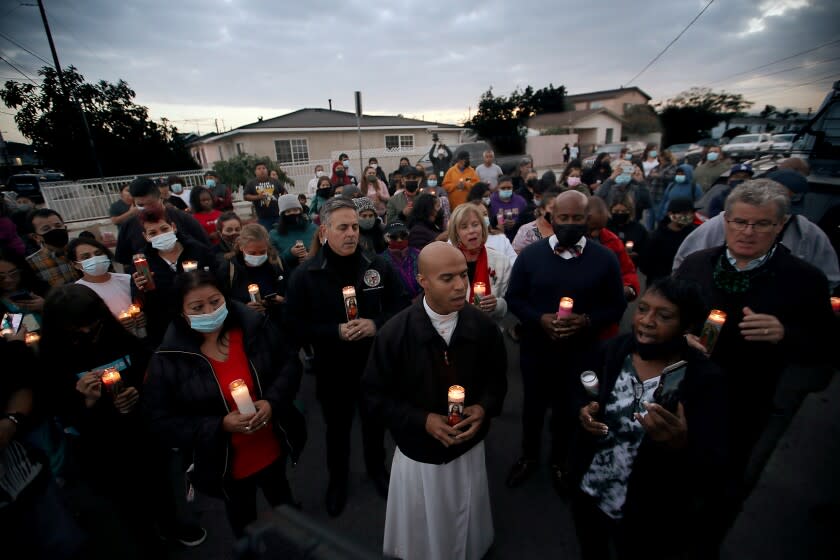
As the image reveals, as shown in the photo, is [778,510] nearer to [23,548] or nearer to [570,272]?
[570,272]

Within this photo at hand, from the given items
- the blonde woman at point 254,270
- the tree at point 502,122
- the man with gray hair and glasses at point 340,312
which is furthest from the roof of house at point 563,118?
the man with gray hair and glasses at point 340,312

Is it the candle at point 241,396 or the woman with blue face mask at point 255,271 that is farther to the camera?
the woman with blue face mask at point 255,271

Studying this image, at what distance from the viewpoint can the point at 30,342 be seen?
264 centimetres

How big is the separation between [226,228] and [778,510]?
6.10 metres

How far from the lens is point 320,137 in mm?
23672

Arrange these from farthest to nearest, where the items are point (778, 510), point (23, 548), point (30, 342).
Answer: point (778, 510) < point (30, 342) < point (23, 548)

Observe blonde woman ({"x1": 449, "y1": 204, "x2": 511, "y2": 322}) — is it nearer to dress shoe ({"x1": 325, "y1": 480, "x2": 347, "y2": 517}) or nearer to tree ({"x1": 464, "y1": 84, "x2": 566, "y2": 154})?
dress shoe ({"x1": 325, "y1": 480, "x2": 347, "y2": 517})

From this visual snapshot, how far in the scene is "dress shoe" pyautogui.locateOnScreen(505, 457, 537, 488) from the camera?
332 centimetres

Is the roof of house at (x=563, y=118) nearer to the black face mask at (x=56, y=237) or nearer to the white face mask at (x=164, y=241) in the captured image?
the white face mask at (x=164, y=241)

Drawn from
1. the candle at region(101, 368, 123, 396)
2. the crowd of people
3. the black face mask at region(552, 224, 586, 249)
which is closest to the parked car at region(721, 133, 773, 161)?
the crowd of people

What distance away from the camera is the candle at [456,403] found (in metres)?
2.02

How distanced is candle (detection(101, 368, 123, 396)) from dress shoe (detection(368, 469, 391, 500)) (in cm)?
209

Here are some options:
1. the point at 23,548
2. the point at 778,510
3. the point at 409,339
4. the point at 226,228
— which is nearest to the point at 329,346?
the point at 409,339

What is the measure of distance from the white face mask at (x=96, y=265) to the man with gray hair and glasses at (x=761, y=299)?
15.8 feet
